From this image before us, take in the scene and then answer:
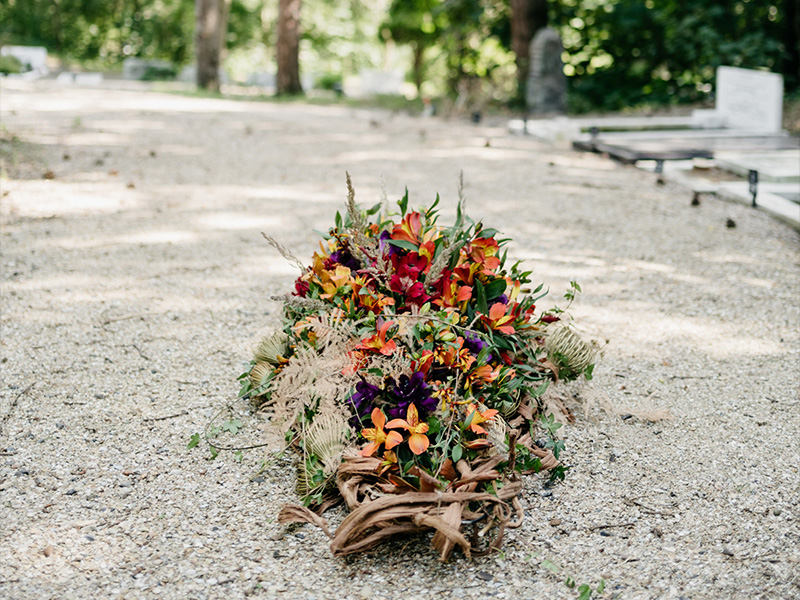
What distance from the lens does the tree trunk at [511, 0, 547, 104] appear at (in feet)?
40.8

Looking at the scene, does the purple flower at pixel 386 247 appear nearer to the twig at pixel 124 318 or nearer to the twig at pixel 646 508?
the twig at pixel 646 508

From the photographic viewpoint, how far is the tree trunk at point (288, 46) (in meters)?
14.3

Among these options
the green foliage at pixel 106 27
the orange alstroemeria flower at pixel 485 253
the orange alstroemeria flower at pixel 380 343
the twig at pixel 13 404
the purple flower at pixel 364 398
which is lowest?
the twig at pixel 13 404

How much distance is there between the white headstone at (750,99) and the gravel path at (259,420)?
3766 millimetres

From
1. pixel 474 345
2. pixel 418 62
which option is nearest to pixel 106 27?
pixel 418 62

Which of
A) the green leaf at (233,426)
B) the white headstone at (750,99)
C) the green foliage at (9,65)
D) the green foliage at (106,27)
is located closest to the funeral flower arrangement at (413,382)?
the green leaf at (233,426)

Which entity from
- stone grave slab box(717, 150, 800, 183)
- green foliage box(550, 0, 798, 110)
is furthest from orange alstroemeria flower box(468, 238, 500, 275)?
green foliage box(550, 0, 798, 110)

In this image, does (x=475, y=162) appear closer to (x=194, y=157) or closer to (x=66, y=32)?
(x=194, y=157)

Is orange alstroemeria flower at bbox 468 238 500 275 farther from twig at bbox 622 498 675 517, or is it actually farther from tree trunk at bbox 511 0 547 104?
tree trunk at bbox 511 0 547 104

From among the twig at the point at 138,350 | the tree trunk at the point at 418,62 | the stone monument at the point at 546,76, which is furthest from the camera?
the tree trunk at the point at 418,62

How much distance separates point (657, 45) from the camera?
13.4m

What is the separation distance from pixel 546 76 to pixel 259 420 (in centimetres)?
1019

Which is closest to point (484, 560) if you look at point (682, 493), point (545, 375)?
point (682, 493)

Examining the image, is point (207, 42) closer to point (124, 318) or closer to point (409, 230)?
point (124, 318)
